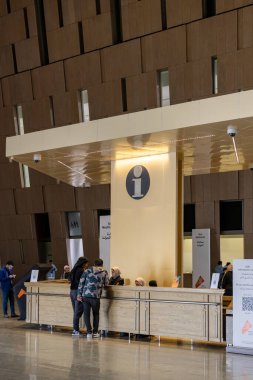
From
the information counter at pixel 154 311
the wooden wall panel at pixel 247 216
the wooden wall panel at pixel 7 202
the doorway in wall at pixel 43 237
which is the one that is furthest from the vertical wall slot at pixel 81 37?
the information counter at pixel 154 311

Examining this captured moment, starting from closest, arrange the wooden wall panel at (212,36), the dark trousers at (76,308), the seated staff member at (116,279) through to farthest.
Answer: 1. the dark trousers at (76,308)
2. the seated staff member at (116,279)
3. the wooden wall panel at (212,36)

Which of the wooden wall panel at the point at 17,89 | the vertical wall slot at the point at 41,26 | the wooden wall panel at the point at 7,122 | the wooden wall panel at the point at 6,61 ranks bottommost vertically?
the wooden wall panel at the point at 7,122

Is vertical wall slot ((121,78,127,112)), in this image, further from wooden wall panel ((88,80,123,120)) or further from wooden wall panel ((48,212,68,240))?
wooden wall panel ((48,212,68,240))

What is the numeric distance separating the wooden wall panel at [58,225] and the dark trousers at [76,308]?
1202cm

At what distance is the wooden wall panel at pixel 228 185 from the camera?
60.3 ft

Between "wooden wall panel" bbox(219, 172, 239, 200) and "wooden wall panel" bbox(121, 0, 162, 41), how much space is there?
5.41 metres

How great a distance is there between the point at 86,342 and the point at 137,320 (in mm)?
964

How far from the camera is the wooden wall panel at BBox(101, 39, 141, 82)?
1902 cm

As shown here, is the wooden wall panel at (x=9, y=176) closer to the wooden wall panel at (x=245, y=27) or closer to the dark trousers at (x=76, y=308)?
the wooden wall panel at (x=245, y=27)

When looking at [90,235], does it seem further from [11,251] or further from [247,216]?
[247,216]

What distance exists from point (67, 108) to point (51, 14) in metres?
3.61

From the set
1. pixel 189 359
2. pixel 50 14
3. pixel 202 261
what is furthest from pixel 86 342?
pixel 50 14

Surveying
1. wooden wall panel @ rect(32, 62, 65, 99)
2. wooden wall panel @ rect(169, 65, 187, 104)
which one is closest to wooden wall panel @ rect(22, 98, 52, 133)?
wooden wall panel @ rect(32, 62, 65, 99)

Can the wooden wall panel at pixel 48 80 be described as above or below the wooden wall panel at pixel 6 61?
below
